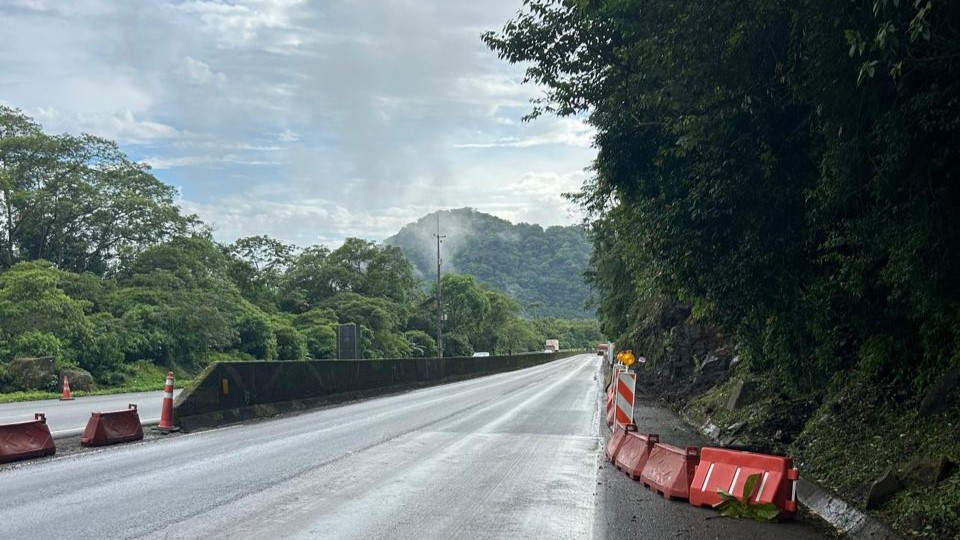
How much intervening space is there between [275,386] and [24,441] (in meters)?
8.36

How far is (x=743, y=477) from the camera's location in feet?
23.4

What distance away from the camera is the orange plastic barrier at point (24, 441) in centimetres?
1004

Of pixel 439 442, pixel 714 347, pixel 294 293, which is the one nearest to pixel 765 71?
pixel 439 442

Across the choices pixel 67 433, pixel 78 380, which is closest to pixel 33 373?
pixel 78 380

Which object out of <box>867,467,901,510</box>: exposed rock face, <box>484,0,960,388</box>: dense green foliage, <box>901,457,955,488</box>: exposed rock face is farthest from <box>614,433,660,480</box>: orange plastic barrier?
<box>901,457,955,488</box>: exposed rock face

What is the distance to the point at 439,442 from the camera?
12258 millimetres

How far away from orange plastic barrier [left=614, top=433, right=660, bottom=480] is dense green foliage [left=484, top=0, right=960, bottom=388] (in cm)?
225

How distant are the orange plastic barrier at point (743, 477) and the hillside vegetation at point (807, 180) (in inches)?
34.4

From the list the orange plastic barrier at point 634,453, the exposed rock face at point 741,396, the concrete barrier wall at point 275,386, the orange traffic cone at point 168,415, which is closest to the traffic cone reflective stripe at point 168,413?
the orange traffic cone at point 168,415

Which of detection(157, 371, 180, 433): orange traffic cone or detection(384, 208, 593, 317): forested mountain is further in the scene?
detection(384, 208, 593, 317): forested mountain

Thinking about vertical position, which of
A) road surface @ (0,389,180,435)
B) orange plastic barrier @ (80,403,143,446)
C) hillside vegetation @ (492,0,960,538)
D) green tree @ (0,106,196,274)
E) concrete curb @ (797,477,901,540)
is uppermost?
green tree @ (0,106,196,274)

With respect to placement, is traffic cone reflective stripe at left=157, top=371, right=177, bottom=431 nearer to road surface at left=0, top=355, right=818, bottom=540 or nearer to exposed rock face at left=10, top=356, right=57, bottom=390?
road surface at left=0, top=355, right=818, bottom=540

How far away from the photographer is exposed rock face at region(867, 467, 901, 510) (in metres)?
6.67

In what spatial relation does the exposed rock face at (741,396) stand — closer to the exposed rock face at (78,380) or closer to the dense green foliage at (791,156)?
the dense green foliage at (791,156)
